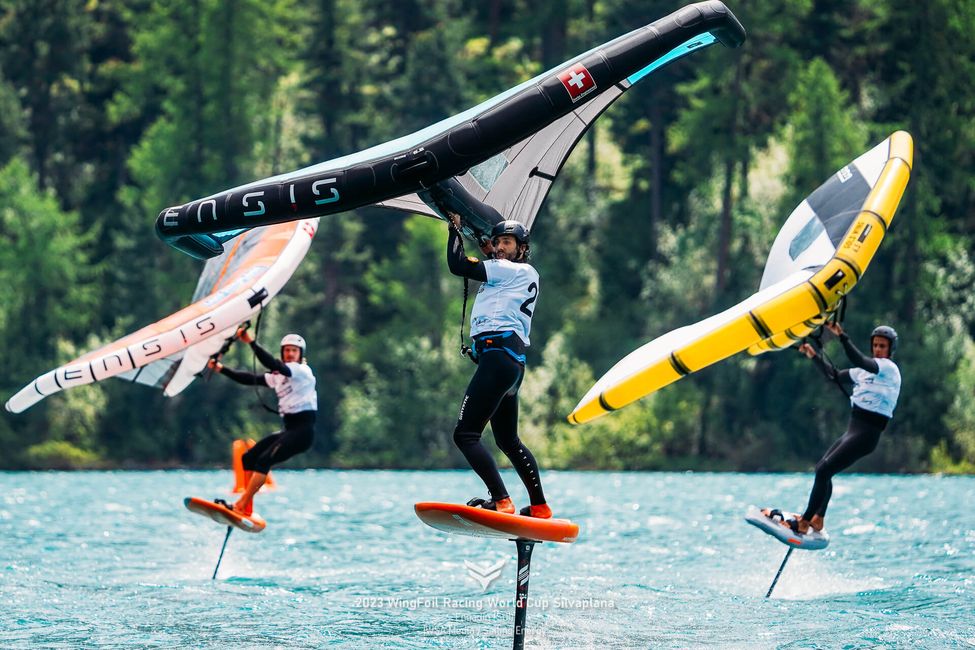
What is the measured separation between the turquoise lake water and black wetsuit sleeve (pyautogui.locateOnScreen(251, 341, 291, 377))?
2.18m

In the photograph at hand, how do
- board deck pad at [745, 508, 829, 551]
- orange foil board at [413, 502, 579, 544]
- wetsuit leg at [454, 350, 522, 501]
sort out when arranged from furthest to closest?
board deck pad at [745, 508, 829, 551] → wetsuit leg at [454, 350, 522, 501] → orange foil board at [413, 502, 579, 544]

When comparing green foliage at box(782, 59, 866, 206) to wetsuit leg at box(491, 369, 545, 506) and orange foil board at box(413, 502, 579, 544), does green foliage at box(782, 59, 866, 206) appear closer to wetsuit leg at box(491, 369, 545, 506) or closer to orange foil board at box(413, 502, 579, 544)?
wetsuit leg at box(491, 369, 545, 506)

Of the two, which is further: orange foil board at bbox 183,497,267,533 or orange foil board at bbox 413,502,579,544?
orange foil board at bbox 183,497,267,533

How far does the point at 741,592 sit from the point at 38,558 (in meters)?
8.39

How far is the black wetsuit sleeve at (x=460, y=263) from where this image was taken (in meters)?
9.16

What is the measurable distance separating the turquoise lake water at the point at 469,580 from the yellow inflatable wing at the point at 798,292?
2.48 metres

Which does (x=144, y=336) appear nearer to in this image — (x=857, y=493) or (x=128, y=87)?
(x=857, y=493)

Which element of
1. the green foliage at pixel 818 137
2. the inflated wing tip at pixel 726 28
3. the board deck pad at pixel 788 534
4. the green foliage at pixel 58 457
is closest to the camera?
the inflated wing tip at pixel 726 28

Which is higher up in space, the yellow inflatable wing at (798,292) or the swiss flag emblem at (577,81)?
the swiss flag emblem at (577,81)

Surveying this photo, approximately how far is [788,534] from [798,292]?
3.76m

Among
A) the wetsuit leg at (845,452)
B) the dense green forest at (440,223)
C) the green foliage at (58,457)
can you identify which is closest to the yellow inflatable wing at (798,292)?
the wetsuit leg at (845,452)

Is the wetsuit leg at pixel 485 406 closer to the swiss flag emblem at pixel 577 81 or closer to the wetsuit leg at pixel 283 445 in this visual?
the swiss flag emblem at pixel 577 81

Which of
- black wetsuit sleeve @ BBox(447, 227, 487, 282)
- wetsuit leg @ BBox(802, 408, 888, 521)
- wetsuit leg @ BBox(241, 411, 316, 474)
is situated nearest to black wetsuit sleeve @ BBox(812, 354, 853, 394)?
wetsuit leg @ BBox(802, 408, 888, 521)

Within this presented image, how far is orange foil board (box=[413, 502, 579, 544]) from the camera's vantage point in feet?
29.9
